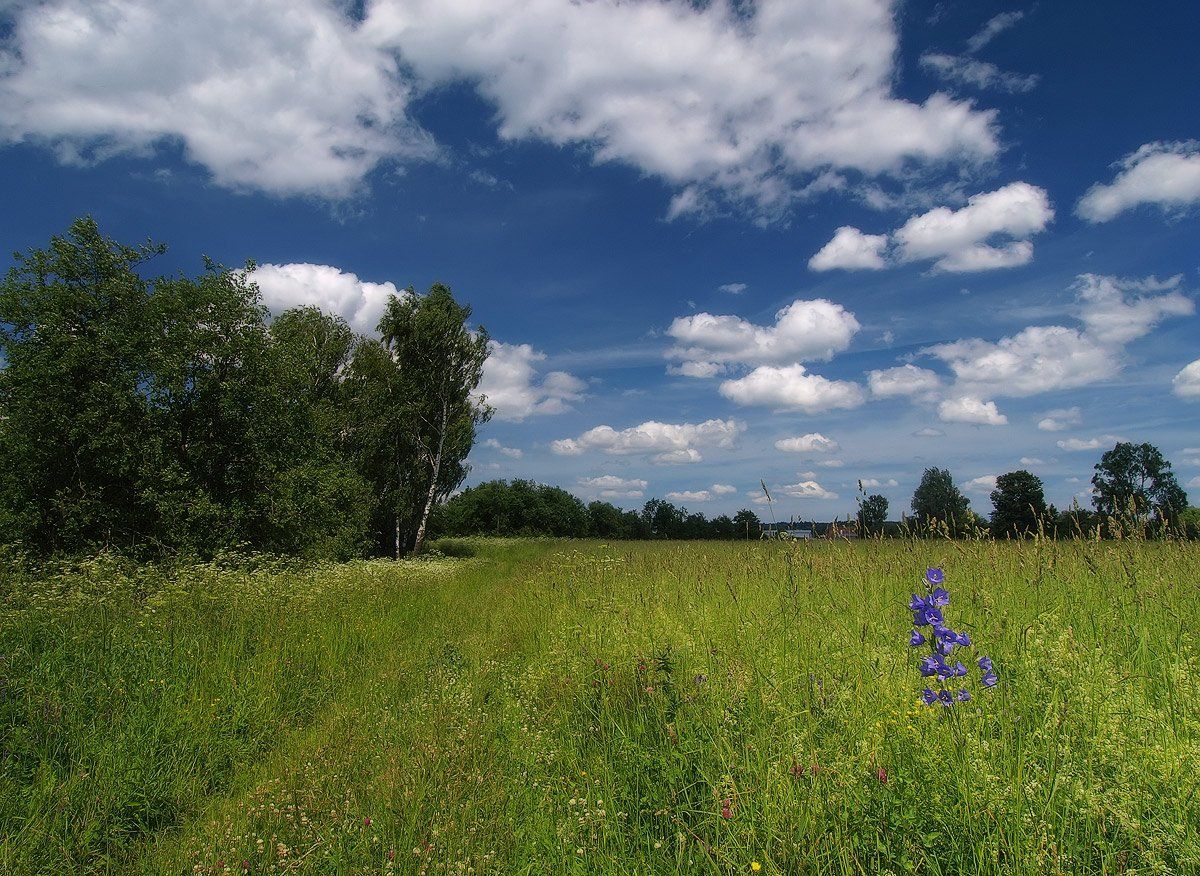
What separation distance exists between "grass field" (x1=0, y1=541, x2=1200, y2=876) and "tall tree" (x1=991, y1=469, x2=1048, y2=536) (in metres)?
0.41

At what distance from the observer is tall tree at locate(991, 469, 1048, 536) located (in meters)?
6.57

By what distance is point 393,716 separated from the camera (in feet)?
16.4

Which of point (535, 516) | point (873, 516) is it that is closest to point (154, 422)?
point (873, 516)

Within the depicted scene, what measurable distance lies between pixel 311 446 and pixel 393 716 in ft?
54.8

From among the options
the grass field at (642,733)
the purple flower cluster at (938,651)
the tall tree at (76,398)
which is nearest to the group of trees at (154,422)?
the tall tree at (76,398)

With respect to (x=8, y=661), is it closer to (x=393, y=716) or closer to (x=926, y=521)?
(x=393, y=716)

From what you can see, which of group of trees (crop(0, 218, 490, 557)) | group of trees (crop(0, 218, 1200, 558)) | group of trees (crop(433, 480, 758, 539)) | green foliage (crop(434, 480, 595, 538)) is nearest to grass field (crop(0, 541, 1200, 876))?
group of trees (crop(0, 218, 1200, 558))

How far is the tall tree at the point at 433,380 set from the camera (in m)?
30.1

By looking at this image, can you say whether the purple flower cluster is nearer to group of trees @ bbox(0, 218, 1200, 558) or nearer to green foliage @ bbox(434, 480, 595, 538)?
group of trees @ bbox(0, 218, 1200, 558)

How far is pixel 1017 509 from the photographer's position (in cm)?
1191

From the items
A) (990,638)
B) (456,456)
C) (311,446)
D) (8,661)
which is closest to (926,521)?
(990,638)

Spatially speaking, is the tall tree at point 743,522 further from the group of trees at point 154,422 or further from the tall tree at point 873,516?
the group of trees at point 154,422

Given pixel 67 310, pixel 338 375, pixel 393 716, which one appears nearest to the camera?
pixel 393 716

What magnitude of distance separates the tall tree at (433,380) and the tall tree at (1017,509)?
951 inches
